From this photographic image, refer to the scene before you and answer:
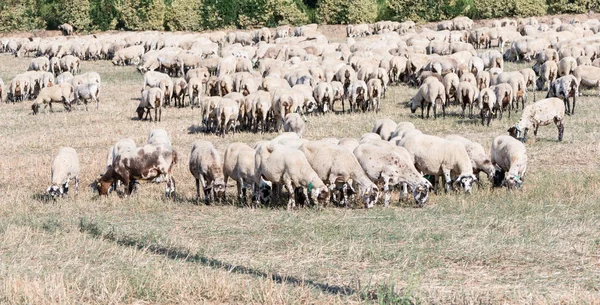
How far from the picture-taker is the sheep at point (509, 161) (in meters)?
14.2

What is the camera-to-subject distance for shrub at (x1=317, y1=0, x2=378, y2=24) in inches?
2601

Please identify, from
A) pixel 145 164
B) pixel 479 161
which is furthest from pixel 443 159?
pixel 145 164

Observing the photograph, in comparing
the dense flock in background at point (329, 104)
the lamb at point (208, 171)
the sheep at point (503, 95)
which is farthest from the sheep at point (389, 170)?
the sheep at point (503, 95)

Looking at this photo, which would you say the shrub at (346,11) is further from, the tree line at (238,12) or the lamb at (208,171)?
the lamb at (208,171)

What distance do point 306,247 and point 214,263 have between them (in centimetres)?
134

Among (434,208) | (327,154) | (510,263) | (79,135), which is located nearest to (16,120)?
(79,135)

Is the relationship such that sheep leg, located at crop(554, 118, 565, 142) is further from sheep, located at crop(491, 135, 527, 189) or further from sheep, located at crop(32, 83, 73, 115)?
sheep, located at crop(32, 83, 73, 115)

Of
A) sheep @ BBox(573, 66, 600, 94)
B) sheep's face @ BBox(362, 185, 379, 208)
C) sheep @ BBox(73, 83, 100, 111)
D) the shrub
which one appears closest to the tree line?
the shrub

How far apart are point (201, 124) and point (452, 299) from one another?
17948mm

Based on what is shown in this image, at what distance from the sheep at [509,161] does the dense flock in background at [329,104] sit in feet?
0.08

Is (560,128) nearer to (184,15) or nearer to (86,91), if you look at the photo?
(86,91)

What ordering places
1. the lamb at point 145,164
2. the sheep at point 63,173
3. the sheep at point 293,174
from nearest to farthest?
the sheep at point 293,174 < the lamb at point 145,164 < the sheep at point 63,173

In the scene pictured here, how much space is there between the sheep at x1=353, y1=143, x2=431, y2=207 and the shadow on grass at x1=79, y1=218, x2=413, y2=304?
437cm

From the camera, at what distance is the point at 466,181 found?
14.1 m
